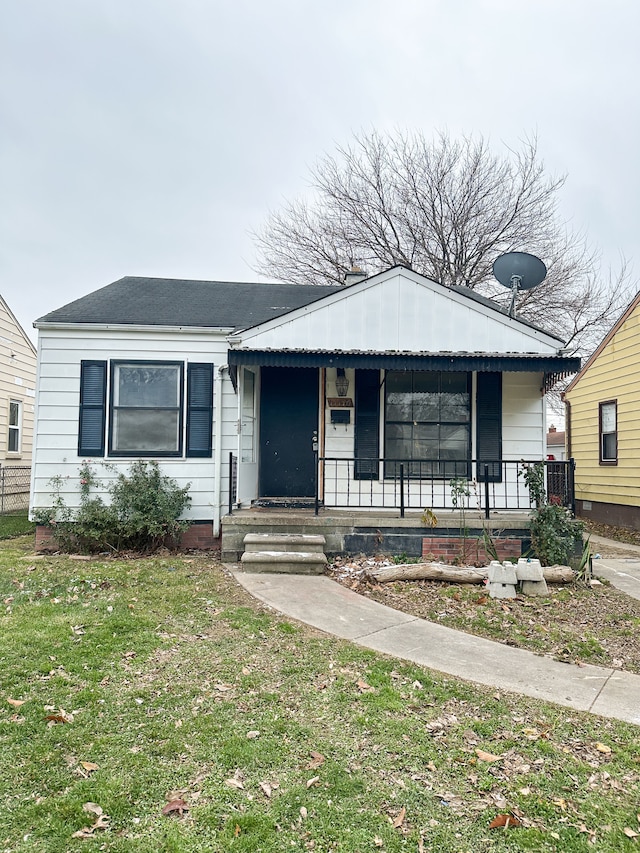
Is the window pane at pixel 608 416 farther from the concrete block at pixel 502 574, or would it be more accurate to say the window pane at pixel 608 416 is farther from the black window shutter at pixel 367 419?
the concrete block at pixel 502 574

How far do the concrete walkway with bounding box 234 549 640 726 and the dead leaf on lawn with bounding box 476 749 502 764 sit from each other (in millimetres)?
842

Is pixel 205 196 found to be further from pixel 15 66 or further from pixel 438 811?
pixel 438 811

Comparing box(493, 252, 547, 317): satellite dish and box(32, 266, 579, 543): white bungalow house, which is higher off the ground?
box(493, 252, 547, 317): satellite dish

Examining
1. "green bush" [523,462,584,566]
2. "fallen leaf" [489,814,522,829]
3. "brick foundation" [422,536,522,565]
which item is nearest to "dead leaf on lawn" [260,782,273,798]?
"fallen leaf" [489,814,522,829]

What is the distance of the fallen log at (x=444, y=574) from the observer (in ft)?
19.8

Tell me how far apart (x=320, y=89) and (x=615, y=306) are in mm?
12053

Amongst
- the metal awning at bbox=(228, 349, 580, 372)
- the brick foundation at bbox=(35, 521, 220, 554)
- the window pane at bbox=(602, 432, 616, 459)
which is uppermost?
the metal awning at bbox=(228, 349, 580, 372)

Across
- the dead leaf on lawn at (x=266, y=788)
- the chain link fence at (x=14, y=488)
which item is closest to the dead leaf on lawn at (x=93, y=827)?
the dead leaf on lawn at (x=266, y=788)

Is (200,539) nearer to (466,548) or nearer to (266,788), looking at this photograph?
(466,548)

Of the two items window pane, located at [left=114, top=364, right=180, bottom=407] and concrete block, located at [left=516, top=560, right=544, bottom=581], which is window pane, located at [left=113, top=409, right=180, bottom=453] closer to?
window pane, located at [left=114, top=364, right=180, bottom=407]

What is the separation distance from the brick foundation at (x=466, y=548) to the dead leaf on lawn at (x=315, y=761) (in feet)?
14.5

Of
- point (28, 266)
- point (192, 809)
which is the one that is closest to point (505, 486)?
point (192, 809)

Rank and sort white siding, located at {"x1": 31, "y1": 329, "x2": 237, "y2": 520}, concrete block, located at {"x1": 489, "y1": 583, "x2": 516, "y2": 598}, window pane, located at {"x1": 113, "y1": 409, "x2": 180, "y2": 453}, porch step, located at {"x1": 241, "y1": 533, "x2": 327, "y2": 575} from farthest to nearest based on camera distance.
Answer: window pane, located at {"x1": 113, "y1": 409, "x2": 180, "y2": 453}
white siding, located at {"x1": 31, "y1": 329, "x2": 237, "y2": 520}
porch step, located at {"x1": 241, "y1": 533, "x2": 327, "y2": 575}
concrete block, located at {"x1": 489, "y1": 583, "x2": 516, "y2": 598}

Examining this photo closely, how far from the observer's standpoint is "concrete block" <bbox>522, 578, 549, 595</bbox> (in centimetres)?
571
